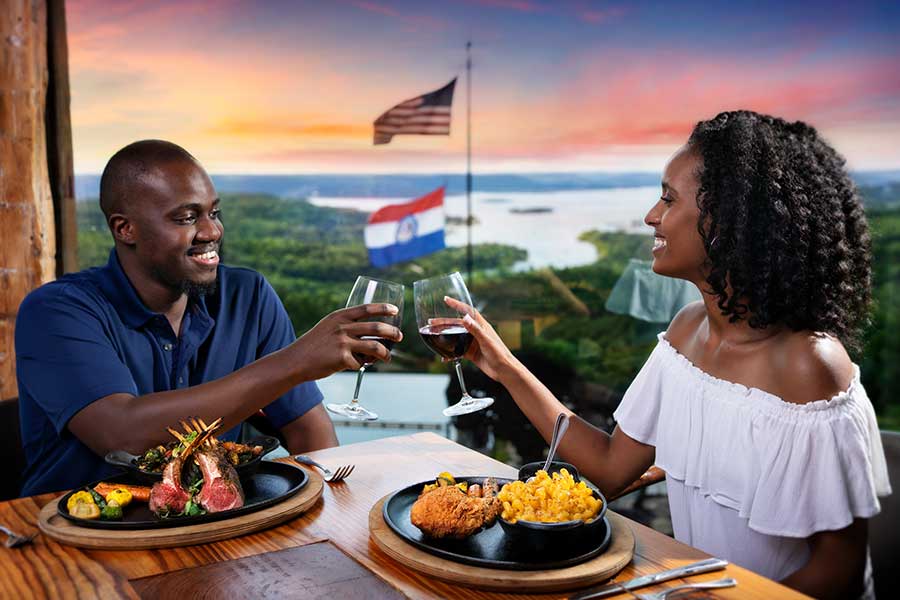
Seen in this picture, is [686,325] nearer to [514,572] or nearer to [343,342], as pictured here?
[343,342]

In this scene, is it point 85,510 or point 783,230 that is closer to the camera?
point 85,510

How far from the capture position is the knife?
1.13 meters

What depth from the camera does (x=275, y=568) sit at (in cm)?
124

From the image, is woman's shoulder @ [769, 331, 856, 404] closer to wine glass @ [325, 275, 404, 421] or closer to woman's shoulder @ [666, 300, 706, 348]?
woman's shoulder @ [666, 300, 706, 348]

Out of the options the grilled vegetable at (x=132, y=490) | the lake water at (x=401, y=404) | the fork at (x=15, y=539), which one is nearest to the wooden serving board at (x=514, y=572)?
the grilled vegetable at (x=132, y=490)

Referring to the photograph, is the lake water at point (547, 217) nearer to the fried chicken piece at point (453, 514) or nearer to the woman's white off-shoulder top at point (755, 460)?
the woman's white off-shoulder top at point (755, 460)

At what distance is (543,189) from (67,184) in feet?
10.3

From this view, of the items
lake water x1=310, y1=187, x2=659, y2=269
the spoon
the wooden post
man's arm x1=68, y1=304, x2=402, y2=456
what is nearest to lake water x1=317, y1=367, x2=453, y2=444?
lake water x1=310, y1=187, x2=659, y2=269

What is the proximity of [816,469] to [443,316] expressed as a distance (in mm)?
718

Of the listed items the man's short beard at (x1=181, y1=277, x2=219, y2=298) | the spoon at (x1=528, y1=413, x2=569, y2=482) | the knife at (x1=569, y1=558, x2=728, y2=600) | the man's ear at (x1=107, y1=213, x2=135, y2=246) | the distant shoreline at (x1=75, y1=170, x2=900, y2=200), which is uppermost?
the distant shoreline at (x1=75, y1=170, x2=900, y2=200)

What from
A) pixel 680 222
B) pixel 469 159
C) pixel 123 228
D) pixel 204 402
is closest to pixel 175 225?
pixel 123 228

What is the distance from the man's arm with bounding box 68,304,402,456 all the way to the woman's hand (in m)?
0.30

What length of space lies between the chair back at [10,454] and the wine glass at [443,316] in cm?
115

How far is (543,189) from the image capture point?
5.70 metres
